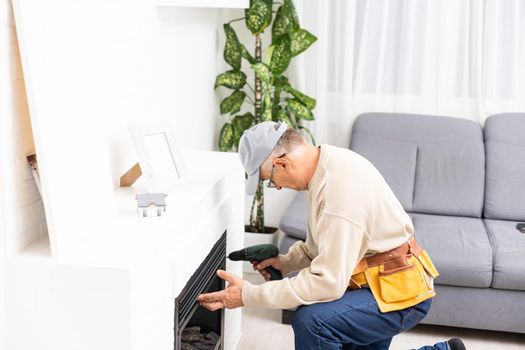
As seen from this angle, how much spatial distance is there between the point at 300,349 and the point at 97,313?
0.89 meters

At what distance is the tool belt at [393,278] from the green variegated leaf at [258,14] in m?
1.78

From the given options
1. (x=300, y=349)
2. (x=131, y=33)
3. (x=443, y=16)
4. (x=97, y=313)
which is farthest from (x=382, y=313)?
(x=443, y=16)

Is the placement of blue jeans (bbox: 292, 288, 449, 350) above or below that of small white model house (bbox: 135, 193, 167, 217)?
below

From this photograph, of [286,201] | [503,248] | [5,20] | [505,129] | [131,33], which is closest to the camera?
[5,20]

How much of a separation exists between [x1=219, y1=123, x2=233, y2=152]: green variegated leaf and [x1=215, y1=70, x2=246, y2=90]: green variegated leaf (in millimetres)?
225

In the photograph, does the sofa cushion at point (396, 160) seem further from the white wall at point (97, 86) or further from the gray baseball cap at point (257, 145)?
the gray baseball cap at point (257, 145)

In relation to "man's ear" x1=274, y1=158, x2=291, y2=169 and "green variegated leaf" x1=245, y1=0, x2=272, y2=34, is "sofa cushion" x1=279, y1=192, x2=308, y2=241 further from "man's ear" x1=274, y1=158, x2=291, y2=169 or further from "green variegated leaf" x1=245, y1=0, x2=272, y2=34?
"man's ear" x1=274, y1=158, x2=291, y2=169

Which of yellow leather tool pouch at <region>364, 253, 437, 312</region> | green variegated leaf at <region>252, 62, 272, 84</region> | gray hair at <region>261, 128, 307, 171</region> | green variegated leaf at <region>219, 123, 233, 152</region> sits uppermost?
green variegated leaf at <region>252, 62, 272, 84</region>

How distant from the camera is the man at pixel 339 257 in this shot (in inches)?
90.0

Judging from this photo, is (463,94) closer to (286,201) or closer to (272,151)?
(286,201)

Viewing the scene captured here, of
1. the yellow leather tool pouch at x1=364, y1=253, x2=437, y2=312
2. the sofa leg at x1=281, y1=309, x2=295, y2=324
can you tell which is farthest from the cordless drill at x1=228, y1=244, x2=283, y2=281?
the sofa leg at x1=281, y1=309, x2=295, y2=324

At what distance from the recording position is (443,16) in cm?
404

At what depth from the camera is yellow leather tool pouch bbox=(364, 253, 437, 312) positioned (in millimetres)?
2441

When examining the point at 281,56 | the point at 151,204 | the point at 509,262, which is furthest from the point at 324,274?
the point at 281,56
